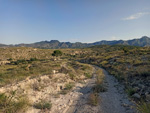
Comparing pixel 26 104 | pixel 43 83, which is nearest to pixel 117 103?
pixel 26 104

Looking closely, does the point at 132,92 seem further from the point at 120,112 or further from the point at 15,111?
the point at 15,111

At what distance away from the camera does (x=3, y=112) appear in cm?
514

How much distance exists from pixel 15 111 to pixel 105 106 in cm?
516

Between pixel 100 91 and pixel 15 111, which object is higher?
pixel 15 111

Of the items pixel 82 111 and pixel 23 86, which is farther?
pixel 23 86

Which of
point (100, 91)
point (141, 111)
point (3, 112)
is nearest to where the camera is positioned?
point (141, 111)

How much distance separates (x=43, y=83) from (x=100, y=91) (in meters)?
5.38

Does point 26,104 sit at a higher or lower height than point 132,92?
higher

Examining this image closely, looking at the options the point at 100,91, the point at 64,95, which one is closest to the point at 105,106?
the point at 100,91

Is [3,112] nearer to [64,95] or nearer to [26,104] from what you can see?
[26,104]

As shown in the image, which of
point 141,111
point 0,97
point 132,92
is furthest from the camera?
point 132,92

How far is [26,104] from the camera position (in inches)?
237

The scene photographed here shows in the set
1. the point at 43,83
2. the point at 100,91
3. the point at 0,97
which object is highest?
the point at 0,97

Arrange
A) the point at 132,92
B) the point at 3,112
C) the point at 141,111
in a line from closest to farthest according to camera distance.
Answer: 1. the point at 141,111
2. the point at 3,112
3. the point at 132,92
